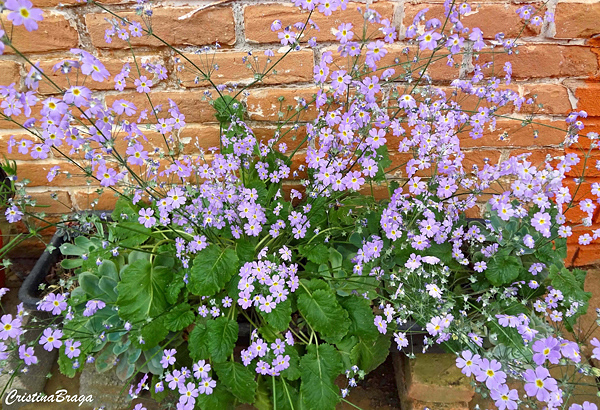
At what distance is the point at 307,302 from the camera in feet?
4.13

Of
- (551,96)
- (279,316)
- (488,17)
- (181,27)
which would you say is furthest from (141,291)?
(551,96)

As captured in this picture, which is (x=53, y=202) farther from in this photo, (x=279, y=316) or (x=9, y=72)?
(x=279, y=316)

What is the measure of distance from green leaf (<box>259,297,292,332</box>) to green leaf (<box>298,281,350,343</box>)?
0.05 meters

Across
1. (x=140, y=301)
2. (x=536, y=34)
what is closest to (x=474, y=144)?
(x=536, y=34)

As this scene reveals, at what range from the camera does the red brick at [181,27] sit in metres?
1.41

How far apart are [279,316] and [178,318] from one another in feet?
1.11

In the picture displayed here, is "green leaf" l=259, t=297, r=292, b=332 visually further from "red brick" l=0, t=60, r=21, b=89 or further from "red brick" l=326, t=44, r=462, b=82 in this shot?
"red brick" l=0, t=60, r=21, b=89

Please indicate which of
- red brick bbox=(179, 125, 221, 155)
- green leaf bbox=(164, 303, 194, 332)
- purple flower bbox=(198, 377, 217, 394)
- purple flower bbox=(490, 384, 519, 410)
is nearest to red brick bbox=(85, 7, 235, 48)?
red brick bbox=(179, 125, 221, 155)

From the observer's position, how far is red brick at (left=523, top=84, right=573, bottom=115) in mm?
1564

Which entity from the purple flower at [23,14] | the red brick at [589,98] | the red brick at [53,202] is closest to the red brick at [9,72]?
the red brick at [53,202]

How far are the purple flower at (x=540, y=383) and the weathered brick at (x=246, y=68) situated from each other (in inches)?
47.9

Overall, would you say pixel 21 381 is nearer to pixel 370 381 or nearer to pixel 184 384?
pixel 184 384

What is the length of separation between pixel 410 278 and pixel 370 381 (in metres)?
0.55

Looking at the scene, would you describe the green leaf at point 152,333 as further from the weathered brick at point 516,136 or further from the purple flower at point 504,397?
the weathered brick at point 516,136
